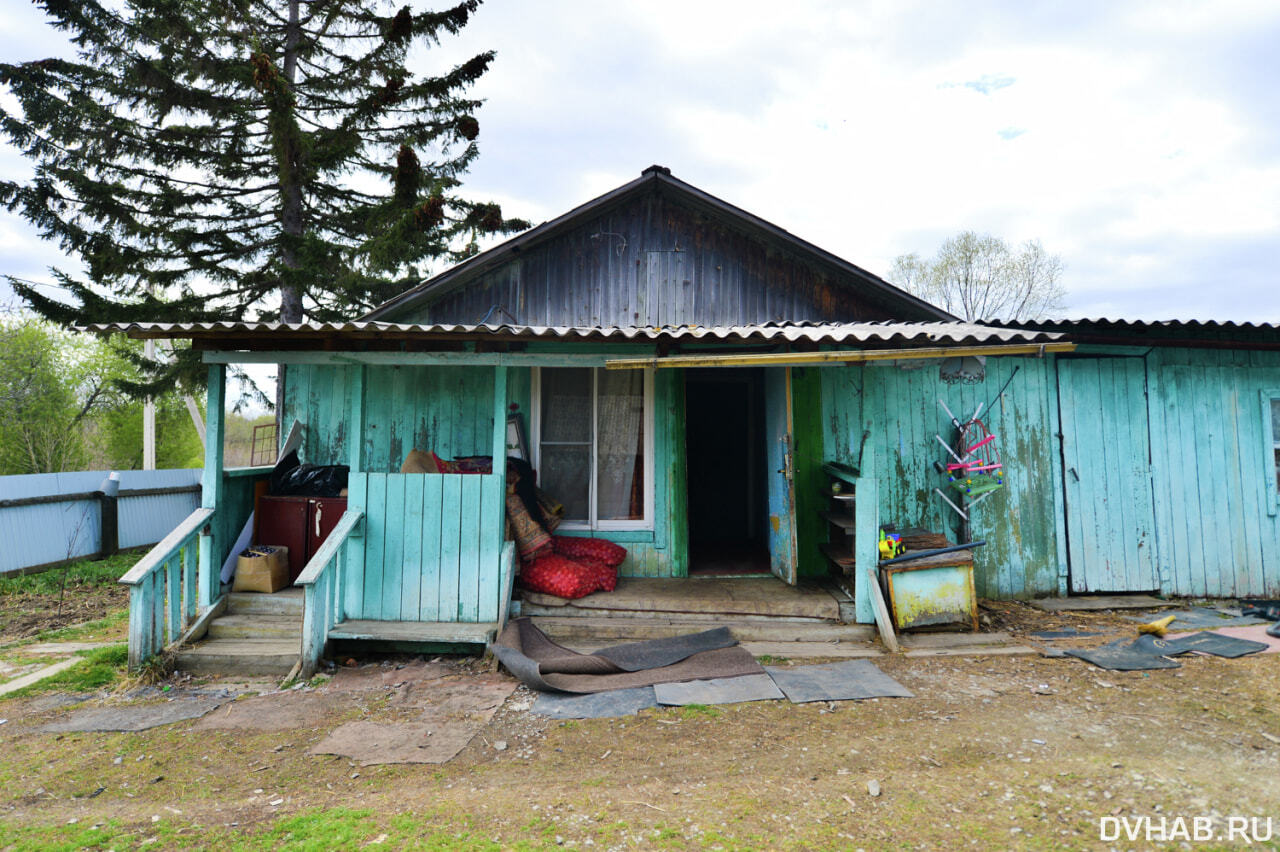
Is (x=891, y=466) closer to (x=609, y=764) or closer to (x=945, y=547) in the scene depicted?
(x=945, y=547)

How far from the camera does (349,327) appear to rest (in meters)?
4.64

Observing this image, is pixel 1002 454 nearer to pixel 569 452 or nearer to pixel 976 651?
pixel 976 651

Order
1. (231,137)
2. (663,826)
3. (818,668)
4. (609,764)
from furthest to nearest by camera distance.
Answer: (231,137), (818,668), (609,764), (663,826)

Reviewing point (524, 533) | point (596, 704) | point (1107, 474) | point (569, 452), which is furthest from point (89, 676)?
point (1107, 474)

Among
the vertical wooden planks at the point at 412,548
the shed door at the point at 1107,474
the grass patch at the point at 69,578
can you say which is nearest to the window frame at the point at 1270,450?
the shed door at the point at 1107,474

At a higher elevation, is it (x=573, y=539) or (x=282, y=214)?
(x=282, y=214)

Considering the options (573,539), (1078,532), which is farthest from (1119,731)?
(573,539)

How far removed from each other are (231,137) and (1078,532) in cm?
1396

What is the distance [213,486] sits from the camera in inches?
211

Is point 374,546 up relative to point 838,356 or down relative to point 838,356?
down

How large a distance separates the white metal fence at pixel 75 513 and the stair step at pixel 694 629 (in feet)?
27.1

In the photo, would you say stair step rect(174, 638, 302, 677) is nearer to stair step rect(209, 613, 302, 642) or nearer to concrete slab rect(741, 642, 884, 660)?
stair step rect(209, 613, 302, 642)

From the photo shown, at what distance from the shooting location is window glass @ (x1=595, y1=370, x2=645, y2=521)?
20.3 ft

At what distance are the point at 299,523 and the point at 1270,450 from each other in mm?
9582
